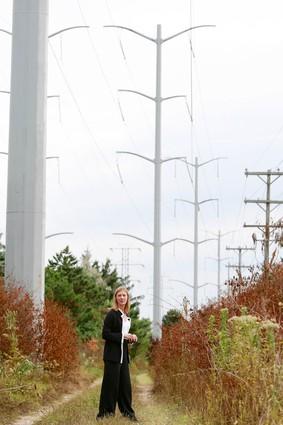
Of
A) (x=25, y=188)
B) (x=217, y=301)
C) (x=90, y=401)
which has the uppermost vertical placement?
(x=25, y=188)

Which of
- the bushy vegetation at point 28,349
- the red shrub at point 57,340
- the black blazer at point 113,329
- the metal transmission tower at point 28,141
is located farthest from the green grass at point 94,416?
the metal transmission tower at point 28,141

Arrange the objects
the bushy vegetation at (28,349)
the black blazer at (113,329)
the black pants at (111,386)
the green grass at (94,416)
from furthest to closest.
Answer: the bushy vegetation at (28,349), the black pants at (111,386), the black blazer at (113,329), the green grass at (94,416)

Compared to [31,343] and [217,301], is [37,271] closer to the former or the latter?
[31,343]

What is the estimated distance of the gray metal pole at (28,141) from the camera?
24.4 metres

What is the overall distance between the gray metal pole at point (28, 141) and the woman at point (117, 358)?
28.7 ft

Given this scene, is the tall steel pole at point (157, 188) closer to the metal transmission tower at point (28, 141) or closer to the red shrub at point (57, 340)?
the red shrub at point (57, 340)

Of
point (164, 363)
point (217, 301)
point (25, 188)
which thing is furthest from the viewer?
point (164, 363)

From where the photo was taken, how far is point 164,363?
27188 mm

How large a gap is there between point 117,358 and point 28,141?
9670 mm

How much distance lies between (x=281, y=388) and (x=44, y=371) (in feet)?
46.9

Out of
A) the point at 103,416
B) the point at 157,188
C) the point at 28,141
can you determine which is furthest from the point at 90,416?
the point at 157,188

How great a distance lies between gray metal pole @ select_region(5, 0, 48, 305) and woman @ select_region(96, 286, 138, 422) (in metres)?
8.74

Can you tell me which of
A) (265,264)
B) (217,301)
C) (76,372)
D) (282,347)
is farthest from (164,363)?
(282,347)

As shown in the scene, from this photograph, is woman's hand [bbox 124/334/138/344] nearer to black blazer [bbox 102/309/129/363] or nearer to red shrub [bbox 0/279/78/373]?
black blazer [bbox 102/309/129/363]
